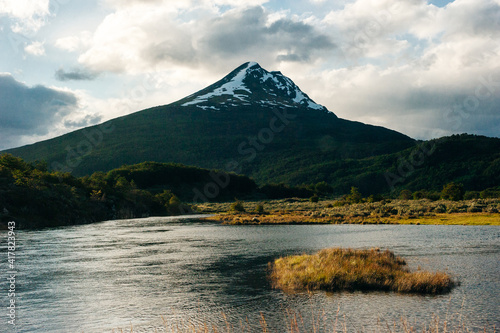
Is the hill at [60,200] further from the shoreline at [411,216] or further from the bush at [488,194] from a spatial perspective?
the bush at [488,194]

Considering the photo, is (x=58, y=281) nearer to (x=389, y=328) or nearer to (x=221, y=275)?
(x=221, y=275)

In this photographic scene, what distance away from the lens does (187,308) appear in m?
20.2

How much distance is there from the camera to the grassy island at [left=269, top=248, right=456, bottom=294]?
22291 mm

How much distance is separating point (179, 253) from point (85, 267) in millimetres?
10109

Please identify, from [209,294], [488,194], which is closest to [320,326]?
[209,294]

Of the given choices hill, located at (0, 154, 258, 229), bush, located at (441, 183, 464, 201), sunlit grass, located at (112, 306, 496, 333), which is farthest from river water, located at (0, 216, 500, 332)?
bush, located at (441, 183, 464, 201)

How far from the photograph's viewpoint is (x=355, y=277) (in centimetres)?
2367

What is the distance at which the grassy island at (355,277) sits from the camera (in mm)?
22291

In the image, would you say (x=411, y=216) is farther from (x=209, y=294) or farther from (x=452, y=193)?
(x=209, y=294)

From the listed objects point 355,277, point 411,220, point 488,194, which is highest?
point 488,194

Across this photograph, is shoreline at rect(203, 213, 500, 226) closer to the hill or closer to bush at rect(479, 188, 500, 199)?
the hill

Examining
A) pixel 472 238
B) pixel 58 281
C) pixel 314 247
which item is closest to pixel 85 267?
pixel 58 281

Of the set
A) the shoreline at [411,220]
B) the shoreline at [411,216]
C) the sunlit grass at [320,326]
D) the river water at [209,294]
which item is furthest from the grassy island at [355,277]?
the shoreline at [411,216]

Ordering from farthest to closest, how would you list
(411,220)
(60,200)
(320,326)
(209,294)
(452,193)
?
(452,193) → (60,200) → (411,220) → (209,294) → (320,326)
